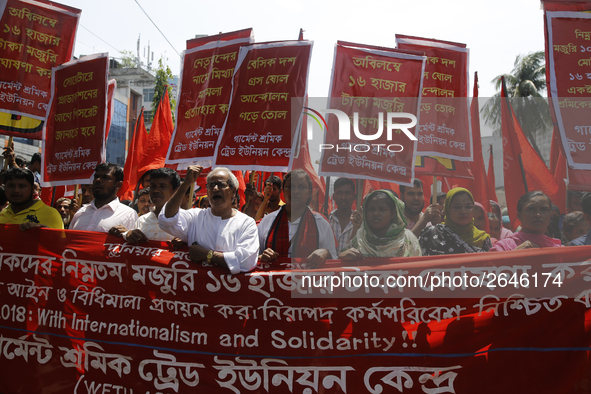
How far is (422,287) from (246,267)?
114cm

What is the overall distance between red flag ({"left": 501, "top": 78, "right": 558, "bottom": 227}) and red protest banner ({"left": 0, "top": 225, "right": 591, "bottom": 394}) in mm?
3538

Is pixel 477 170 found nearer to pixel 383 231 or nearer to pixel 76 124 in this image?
pixel 383 231

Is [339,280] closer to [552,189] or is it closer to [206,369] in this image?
[206,369]

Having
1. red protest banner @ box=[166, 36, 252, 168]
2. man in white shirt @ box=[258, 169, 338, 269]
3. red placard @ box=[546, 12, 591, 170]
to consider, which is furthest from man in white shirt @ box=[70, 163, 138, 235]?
red placard @ box=[546, 12, 591, 170]

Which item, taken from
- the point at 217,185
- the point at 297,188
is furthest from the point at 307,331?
the point at 297,188

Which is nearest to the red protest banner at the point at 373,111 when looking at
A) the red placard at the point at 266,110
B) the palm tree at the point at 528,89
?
the red placard at the point at 266,110

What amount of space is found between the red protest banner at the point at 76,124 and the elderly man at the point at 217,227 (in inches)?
89.4

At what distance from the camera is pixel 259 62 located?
512 centimetres

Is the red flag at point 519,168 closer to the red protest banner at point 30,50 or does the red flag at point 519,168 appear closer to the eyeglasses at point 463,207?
the eyeglasses at point 463,207

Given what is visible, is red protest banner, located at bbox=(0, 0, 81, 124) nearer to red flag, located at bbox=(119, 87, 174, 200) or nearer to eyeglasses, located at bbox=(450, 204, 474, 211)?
red flag, located at bbox=(119, 87, 174, 200)

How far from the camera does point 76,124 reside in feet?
16.5

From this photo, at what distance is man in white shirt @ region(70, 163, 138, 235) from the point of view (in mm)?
3619

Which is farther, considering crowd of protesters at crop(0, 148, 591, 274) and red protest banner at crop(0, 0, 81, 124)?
red protest banner at crop(0, 0, 81, 124)

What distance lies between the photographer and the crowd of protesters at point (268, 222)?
2992 millimetres
